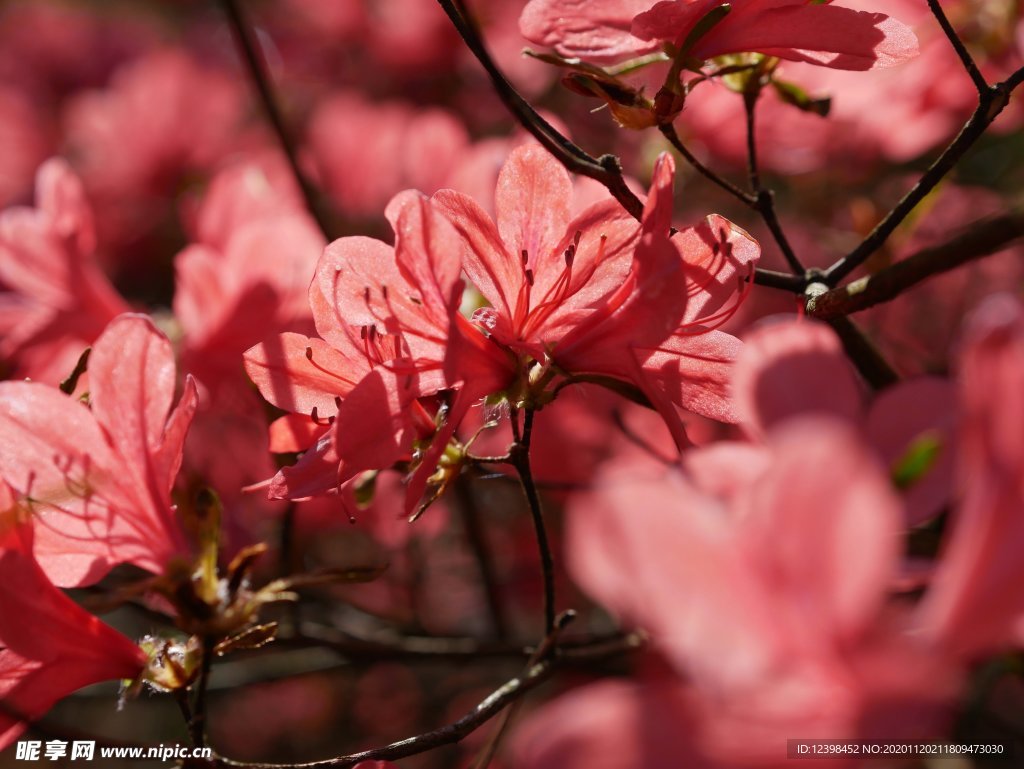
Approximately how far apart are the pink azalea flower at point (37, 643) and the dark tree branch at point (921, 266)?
0.78m

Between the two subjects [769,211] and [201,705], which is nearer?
[201,705]

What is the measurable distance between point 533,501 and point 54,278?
96 cm

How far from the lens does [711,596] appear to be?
1.73ft

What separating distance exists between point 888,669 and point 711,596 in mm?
96

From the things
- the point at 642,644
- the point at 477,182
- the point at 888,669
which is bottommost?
the point at 642,644

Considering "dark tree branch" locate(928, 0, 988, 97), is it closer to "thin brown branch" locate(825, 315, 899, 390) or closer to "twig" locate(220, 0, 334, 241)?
"thin brown branch" locate(825, 315, 899, 390)

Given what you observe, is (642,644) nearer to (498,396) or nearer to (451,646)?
(498,396)

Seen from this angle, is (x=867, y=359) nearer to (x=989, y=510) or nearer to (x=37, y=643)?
(x=989, y=510)

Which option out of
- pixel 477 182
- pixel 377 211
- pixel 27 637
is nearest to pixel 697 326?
pixel 27 637

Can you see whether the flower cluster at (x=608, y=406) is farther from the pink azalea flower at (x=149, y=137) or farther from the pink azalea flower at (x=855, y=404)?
the pink azalea flower at (x=149, y=137)

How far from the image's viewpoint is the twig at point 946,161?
3.30ft

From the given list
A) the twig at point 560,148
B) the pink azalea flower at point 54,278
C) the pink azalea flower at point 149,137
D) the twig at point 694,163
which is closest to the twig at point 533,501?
→ the twig at point 560,148

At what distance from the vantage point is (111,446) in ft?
3.31

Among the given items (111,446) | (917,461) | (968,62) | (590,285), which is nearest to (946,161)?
(968,62)
